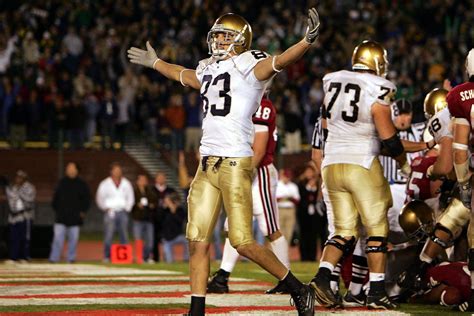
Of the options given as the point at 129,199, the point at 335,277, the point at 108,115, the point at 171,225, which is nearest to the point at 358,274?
the point at 335,277

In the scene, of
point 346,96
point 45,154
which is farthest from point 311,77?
point 346,96

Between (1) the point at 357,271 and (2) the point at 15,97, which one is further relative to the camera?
(2) the point at 15,97

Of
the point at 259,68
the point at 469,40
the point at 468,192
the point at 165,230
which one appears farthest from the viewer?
the point at 469,40

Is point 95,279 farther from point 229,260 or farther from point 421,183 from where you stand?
point 421,183

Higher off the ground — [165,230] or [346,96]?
[346,96]

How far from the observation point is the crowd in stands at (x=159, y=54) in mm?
22969

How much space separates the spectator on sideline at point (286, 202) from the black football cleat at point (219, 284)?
9.22m

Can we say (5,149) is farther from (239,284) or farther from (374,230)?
(374,230)

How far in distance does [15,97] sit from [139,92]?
266cm

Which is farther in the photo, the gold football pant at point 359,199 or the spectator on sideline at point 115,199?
the spectator on sideline at point 115,199

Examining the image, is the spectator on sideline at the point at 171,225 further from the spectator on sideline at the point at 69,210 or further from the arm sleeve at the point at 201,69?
the arm sleeve at the point at 201,69

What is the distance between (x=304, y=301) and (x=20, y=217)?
452 inches

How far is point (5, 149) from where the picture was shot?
2269cm

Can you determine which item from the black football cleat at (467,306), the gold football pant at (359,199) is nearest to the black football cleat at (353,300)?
the gold football pant at (359,199)
